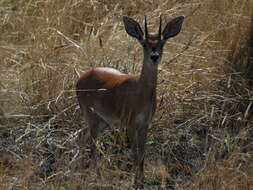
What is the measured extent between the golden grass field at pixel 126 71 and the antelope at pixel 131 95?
0.59 ft

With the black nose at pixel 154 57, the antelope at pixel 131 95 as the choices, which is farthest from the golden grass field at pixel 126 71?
the black nose at pixel 154 57

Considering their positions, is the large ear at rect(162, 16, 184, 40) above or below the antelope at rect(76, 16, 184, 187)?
above

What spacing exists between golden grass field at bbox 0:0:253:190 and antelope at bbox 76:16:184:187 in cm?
18

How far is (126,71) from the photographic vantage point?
655cm

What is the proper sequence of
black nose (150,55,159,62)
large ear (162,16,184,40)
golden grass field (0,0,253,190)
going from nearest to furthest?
1. black nose (150,55,159,62)
2. golden grass field (0,0,253,190)
3. large ear (162,16,184,40)

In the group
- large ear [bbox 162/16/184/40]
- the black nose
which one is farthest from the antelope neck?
large ear [bbox 162/16/184/40]

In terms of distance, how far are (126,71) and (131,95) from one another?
1359 millimetres

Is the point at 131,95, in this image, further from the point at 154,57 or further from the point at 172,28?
the point at 172,28

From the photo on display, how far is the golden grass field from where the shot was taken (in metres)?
4.95

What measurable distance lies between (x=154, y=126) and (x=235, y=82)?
100cm

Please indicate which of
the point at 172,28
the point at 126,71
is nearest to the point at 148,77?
the point at 172,28

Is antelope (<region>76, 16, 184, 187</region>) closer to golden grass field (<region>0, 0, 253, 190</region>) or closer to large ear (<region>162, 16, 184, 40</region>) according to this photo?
large ear (<region>162, 16, 184, 40</region>)

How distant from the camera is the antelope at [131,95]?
5004 millimetres

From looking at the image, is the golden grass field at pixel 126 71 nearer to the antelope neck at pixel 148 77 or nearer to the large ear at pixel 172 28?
the antelope neck at pixel 148 77
